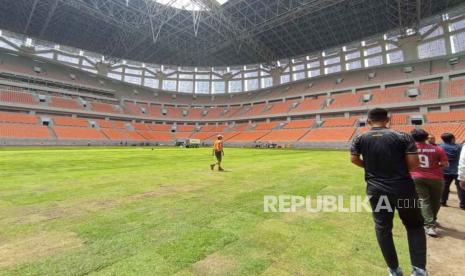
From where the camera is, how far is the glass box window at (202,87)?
71688 millimetres

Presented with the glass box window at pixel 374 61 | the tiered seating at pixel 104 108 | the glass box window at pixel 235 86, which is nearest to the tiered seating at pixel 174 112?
the tiered seating at pixel 104 108

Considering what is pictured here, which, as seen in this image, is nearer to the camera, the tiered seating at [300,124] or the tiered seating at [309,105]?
the tiered seating at [300,124]

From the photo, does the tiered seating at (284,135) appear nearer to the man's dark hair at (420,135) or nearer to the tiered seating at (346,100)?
→ the tiered seating at (346,100)

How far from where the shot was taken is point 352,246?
357 centimetres

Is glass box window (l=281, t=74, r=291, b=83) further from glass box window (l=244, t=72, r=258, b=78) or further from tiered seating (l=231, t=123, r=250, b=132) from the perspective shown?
tiered seating (l=231, t=123, r=250, b=132)

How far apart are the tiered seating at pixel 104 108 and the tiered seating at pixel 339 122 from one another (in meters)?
47.9

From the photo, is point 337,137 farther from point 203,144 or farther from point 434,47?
point 203,144

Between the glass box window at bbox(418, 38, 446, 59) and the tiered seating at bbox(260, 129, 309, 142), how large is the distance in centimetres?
2344

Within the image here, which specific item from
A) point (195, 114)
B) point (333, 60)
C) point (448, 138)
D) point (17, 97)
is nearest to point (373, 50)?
point (333, 60)

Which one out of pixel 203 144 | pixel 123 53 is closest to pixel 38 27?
pixel 123 53

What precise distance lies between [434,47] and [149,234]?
54.0m

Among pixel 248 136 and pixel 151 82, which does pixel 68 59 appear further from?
pixel 248 136

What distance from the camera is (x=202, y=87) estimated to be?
7225 cm

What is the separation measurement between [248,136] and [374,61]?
29602mm
